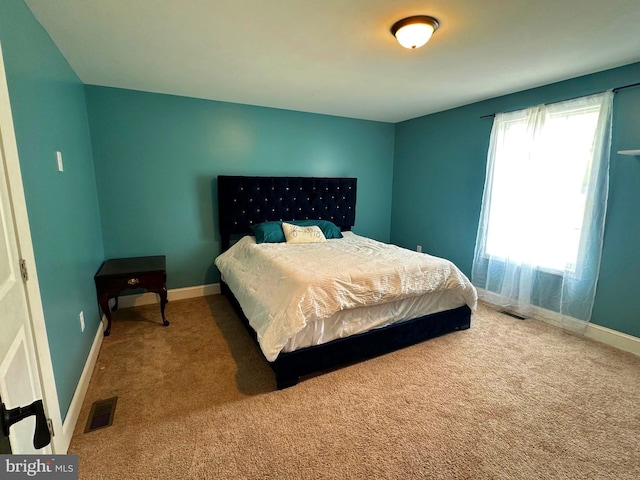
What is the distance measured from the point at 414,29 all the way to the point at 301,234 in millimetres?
2178

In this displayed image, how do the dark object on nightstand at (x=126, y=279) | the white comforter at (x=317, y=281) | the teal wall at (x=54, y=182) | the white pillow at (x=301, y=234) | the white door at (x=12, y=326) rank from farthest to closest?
the white pillow at (x=301, y=234), the dark object on nightstand at (x=126, y=279), the white comforter at (x=317, y=281), the teal wall at (x=54, y=182), the white door at (x=12, y=326)

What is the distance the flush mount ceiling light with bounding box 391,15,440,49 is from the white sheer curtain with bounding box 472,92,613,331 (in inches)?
72.8

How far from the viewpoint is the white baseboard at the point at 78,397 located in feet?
5.00

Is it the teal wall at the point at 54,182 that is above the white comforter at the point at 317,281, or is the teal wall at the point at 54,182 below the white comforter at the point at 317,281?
above

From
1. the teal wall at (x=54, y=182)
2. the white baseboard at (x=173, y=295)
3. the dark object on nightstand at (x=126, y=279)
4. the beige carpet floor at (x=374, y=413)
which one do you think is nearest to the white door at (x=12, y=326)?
the teal wall at (x=54, y=182)

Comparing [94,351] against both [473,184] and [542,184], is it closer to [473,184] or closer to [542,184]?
[473,184]

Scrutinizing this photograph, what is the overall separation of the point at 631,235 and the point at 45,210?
4143 mm

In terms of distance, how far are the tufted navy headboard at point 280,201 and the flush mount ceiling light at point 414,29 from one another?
220cm

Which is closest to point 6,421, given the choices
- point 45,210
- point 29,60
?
point 45,210

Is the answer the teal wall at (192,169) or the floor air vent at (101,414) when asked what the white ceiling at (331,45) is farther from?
the floor air vent at (101,414)

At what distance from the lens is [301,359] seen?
2.04m

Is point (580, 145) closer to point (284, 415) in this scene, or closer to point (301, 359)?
point (301, 359)

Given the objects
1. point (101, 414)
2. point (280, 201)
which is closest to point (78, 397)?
point (101, 414)

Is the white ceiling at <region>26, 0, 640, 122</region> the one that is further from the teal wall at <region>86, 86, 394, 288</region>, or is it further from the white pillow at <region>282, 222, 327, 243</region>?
the white pillow at <region>282, 222, 327, 243</region>
